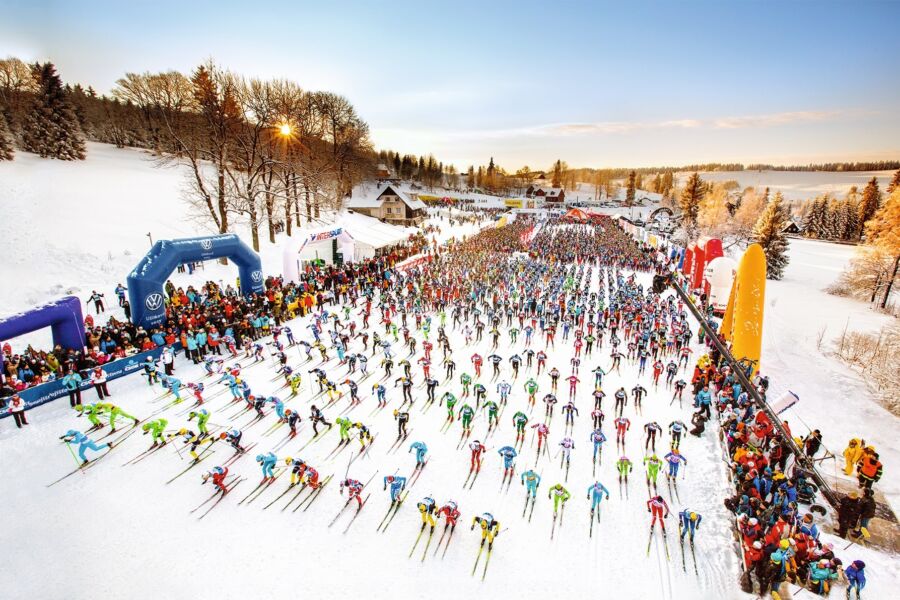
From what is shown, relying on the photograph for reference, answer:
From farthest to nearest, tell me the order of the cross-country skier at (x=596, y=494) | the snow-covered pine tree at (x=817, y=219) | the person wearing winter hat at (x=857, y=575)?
the snow-covered pine tree at (x=817, y=219) < the cross-country skier at (x=596, y=494) < the person wearing winter hat at (x=857, y=575)

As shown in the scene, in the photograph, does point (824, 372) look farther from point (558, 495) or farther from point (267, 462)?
point (267, 462)

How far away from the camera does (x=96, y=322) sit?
18.5 m

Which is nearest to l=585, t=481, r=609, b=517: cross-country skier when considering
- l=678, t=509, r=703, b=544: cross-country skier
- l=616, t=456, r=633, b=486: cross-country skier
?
l=616, t=456, r=633, b=486: cross-country skier

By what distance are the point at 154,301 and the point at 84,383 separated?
4.82m

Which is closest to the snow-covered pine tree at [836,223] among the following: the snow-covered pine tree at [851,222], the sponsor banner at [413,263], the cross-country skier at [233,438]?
the snow-covered pine tree at [851,222]

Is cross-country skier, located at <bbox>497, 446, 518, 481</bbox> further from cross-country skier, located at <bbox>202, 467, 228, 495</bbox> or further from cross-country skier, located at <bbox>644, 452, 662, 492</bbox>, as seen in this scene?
cross-country skier, located at <bbox>202, 467, 228, 495</bbox>

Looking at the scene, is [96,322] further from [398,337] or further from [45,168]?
[45,168]

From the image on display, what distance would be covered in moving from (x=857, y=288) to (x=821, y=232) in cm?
5175

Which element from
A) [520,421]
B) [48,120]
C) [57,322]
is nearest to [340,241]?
[57,322]

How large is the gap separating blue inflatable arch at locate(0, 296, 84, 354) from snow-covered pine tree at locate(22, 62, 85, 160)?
116 feet

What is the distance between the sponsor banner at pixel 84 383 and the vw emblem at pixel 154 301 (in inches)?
103

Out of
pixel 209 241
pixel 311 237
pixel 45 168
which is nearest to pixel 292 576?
pixel 209 241

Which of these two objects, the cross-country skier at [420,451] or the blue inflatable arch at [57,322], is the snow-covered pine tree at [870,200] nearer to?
the cross-country skier at [420,451]

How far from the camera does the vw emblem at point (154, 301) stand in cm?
1664
